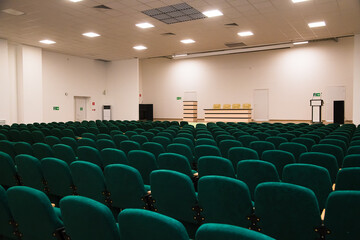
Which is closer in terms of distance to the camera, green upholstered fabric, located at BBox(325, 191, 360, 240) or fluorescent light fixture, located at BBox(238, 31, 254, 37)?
green upholstered fabric, located at BBox(325, 191, 360, 240)

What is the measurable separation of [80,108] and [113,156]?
52.5ft

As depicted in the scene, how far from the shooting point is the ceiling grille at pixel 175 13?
9602mm

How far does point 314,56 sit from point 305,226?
16.9 m

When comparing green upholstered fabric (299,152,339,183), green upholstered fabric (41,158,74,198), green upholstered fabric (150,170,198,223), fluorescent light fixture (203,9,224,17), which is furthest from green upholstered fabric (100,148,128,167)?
fluorescent light fixture (203,9,224,17)

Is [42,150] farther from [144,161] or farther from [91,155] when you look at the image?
[144,161]

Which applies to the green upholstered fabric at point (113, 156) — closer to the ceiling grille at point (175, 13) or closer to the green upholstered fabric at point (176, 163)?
the green upholstered fabric at point (176, 163)

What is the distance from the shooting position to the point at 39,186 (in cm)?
349

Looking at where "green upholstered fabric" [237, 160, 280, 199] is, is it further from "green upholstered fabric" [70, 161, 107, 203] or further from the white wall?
the white wall

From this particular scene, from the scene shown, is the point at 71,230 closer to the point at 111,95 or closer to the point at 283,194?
the point at 283,194

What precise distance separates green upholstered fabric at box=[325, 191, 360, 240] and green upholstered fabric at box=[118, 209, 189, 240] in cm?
112

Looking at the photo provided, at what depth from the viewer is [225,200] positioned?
225 cm

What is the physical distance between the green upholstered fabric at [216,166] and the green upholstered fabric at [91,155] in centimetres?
171

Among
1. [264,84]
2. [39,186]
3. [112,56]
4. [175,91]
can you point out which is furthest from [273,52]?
[39,186]

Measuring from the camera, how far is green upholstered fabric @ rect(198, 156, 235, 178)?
323cm
